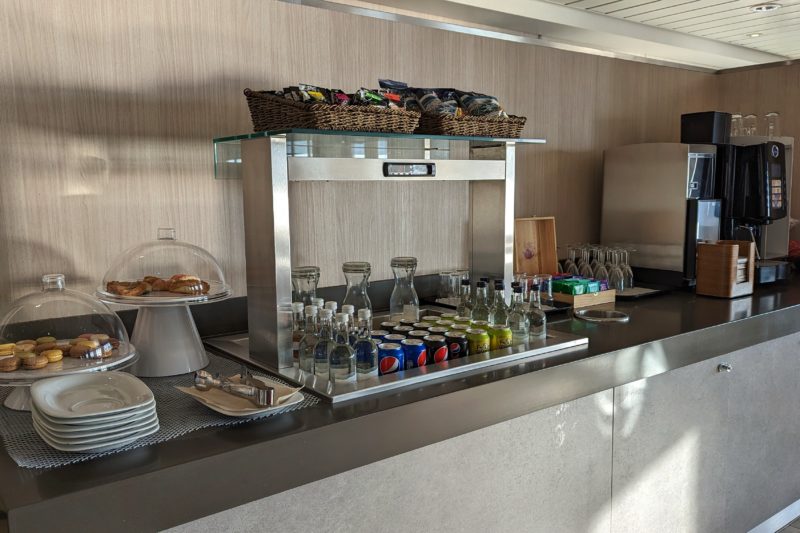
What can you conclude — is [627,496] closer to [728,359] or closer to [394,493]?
[728,359]

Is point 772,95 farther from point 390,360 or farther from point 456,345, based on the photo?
point 390,360

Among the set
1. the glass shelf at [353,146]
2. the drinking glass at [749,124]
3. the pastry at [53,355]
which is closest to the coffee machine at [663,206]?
the drinking glass at [749,124]

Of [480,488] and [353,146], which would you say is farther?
[353,146]

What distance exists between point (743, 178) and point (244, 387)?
2.14 metres

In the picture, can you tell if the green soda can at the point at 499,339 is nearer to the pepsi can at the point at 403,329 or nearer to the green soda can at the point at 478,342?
the green soda can at the point at 478,342

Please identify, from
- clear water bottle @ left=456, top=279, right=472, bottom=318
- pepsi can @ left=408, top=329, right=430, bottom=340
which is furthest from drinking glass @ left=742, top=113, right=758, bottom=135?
pepsi can @ left=408, top=329, right=430, bottom=340

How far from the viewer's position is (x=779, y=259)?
298cm

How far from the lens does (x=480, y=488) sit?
1.50 meters

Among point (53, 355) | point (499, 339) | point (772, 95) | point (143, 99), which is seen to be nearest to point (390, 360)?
point (499, 339)

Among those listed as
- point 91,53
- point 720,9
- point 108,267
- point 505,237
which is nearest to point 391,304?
point 505,237

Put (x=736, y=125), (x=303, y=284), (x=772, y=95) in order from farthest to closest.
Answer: (x=772, y=95), (x=736, y=125), (x=303, y=284)

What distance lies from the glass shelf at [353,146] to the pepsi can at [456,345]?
44 centimetres

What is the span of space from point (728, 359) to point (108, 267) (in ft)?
5.69

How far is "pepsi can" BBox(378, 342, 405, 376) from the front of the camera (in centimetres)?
150
